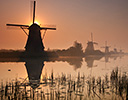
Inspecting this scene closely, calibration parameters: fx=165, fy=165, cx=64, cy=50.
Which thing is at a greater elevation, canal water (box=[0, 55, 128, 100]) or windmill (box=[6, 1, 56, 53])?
windmill (box=[6, 1, 56, 53])

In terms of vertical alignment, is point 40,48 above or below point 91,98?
above

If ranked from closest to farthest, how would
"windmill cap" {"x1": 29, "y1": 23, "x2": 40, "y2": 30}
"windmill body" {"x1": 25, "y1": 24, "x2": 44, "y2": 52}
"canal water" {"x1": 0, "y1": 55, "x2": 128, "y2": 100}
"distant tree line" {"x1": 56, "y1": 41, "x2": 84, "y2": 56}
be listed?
"canal water" {"x1": 0, "y1": 55, "x2": 128, "y2": 100} → "windmill body" {"x1": 25, "y1": 24, "x2": 44, "y2": 52} → "windmill cap" {"x1": 29, "y1": 23, "x2": 40, "y2": 30} → "distant tree line" {"x1": 56, "y1": 41, "x2": 84, "y2": 56}

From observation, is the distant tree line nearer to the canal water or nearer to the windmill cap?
the windmill cap

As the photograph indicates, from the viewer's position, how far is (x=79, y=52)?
54.8 m

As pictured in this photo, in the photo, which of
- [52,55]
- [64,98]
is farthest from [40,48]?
[64,98]

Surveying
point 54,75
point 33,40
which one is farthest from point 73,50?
point 54,75

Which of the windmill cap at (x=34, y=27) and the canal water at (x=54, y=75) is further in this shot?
the windmill cap at (x=34, y=27)

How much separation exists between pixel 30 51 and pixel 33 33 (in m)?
3.54

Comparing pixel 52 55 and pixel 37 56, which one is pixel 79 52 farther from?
pixel 37 56

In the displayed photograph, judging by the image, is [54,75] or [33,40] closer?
[54,75]

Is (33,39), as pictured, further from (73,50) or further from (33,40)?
(73,50)

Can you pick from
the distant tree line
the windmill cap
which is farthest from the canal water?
the distant tree line

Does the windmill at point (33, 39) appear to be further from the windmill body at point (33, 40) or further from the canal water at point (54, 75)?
the canal water at point (54, 75)

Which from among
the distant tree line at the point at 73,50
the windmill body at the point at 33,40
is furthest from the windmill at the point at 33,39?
the distant tree line at the point at 73,50
